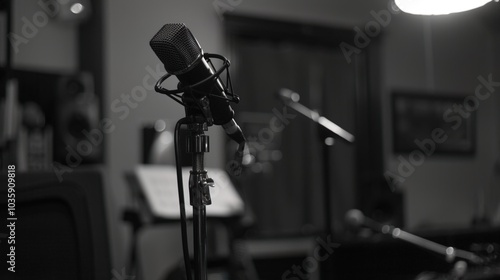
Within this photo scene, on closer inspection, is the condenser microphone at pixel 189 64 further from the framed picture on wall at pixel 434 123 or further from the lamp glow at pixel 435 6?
the framed picture on wall at pixel 434 123

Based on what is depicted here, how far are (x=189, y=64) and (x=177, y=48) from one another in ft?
0.09

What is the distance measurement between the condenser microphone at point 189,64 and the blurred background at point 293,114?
3.53 feet

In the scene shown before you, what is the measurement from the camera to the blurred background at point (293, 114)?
10.0 feet

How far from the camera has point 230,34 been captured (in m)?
3.93

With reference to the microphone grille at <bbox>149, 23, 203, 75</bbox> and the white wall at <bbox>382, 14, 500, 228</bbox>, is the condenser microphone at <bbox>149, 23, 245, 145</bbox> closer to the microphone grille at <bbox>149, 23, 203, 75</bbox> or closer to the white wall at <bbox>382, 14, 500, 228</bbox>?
the microphone grille at <bbox>149, 23, 203, 75</bbox>

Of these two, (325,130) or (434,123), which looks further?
(434,123)

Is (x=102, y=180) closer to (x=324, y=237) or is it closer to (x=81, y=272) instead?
(x=81, y=272)

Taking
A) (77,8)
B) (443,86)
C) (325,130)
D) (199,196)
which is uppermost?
(77,8)

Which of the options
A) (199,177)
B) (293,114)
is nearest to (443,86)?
(293,114)

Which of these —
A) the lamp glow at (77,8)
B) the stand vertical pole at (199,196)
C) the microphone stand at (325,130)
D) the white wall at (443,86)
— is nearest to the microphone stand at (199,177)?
the stand vertical pole at (199,196)

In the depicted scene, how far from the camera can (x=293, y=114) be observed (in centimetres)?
417

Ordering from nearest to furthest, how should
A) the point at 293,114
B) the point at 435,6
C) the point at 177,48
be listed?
the point at 177,48, the point at 435,6, the point at 293,114

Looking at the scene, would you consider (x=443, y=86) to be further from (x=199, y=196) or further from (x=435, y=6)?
(x=199, y=196)

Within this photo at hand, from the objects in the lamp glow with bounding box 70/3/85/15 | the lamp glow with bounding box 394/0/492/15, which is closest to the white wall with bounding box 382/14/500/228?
the lamp glow with bounding box 70/3/85/15
